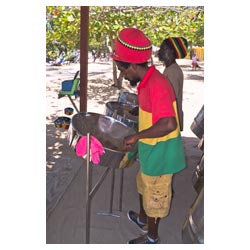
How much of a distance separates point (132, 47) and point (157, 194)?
659 mm

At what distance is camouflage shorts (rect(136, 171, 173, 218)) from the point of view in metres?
1.62

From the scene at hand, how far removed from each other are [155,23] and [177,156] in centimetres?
608

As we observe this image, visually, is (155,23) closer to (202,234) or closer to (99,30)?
(99,30)

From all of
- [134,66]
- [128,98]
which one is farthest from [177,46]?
[134,66]

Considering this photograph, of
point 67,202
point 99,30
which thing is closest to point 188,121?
point 99,30

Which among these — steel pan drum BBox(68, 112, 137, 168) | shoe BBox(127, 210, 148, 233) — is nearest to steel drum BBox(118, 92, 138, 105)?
steel pan drum BBox(68, 112, 137, 168)

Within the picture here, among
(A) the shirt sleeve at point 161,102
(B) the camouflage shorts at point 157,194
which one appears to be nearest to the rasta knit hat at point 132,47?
(A) the shirt sleeve at point 161,102

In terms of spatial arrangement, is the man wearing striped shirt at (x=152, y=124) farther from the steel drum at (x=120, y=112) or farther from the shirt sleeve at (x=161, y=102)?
the steel drum at (x=120, y=112)

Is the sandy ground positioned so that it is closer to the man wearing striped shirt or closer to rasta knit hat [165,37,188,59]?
the man wearing striped shirt

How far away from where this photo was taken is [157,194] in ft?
5.35

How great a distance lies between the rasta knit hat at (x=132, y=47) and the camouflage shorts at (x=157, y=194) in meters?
0.53

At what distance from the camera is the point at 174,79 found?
7.98 ft

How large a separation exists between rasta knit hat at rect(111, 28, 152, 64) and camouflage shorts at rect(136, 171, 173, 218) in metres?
0.53

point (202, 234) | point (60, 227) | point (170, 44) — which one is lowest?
point (60, 227)
